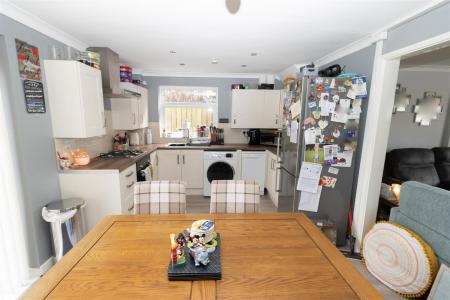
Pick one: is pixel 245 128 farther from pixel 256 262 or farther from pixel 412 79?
pixel 256 262

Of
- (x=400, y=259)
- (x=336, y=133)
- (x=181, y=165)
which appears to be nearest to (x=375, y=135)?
(x=336, y=133)

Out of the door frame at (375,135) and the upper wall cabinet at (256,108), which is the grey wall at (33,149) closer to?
the upper wall cabinet at (256,108)

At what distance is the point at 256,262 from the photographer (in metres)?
1.12

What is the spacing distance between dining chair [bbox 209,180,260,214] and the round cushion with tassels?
1.13 metres

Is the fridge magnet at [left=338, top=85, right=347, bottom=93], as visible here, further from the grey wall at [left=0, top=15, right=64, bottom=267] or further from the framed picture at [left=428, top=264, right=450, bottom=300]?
the grey wall at [left=0, top=15, right=64, bottom=267]

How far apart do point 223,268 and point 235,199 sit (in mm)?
713

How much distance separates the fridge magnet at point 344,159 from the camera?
2.37 metres

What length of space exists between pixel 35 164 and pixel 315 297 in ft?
7.79

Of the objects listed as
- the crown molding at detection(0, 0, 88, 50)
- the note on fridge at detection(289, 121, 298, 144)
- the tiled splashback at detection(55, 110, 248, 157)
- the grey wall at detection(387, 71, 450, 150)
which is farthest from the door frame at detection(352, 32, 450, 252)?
the crown molding at detection(0, 0, 88, 50)

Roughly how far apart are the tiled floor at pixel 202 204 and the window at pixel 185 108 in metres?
1.40

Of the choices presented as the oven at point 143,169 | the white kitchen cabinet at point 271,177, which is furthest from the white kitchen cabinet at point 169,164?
the white kitchen cabinet at point 271,177

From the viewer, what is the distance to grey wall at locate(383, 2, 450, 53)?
60.0 inches

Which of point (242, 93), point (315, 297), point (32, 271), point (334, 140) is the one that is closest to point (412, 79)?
point (334, 140)

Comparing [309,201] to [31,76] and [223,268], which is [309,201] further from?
[31,76]
